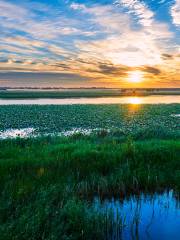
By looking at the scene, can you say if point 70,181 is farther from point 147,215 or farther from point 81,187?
point 147,215

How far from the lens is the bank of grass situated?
5859 mm

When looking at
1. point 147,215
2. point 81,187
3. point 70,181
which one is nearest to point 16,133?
point 70,181

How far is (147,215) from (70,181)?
232 centimetres

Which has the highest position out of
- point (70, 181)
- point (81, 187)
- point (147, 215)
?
point (70, 181)

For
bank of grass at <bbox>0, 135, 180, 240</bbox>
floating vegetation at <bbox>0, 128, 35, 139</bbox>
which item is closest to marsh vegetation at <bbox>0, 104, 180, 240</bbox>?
bank of grass at <bbox>0, 135, 180, 240</bbox>

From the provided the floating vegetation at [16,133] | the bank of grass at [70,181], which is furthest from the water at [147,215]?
the floating vegetation at [16,133]

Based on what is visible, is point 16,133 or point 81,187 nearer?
point 81,187

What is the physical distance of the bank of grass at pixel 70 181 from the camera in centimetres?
586

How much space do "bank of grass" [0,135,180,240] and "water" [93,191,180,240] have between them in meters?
0.29

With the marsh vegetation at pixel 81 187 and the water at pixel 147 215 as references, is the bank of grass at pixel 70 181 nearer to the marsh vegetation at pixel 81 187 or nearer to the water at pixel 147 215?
the marsh vegetation at pixel 81 187

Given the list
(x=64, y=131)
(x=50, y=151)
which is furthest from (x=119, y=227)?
(x=64, y=131)

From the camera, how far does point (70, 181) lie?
8.64 m

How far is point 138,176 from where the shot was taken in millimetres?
9227

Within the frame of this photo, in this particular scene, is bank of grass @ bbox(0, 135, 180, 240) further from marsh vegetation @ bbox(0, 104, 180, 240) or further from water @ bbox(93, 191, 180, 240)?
water @ bbox(93, 191, 180, 240)
